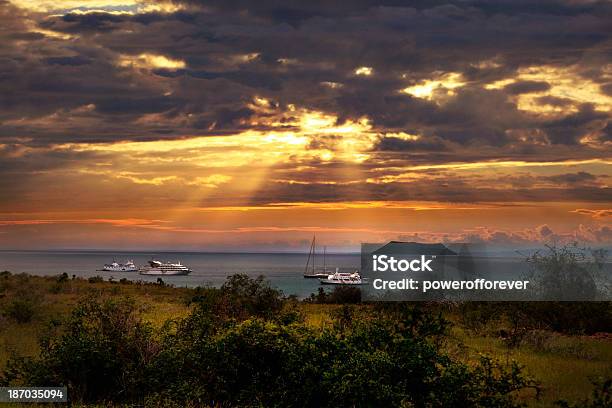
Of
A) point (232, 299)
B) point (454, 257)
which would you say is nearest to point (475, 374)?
point (232, 299)

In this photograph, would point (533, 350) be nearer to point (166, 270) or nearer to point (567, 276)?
point (567, 276)

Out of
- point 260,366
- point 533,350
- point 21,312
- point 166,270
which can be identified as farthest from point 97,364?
point 166,270

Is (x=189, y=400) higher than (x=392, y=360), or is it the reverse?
(x=392, y=360)

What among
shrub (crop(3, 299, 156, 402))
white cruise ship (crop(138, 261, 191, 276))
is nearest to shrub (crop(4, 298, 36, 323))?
shrub (crop(3, 299, 156, 402))

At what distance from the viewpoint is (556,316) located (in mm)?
27500

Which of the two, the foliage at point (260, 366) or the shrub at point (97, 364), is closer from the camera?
the foliage at point (260, 366)

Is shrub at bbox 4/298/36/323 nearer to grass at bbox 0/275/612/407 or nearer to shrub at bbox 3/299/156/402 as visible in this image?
grass at bbox 0/275/612/407

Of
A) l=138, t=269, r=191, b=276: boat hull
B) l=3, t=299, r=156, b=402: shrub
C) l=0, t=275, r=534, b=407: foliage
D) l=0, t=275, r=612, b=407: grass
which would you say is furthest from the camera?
l=138, t=269, r=191, b=276: boat hull

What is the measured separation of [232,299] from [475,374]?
1282 centimetres

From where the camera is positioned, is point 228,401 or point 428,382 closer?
point 428,382

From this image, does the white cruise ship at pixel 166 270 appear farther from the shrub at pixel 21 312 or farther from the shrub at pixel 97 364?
the shrub at pixel 97 364

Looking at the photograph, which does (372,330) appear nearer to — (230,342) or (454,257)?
(230,342)

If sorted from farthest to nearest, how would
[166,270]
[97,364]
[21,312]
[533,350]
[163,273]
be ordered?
[166,270] < [163,273] < [21,312] < [533,350] < [97,364]

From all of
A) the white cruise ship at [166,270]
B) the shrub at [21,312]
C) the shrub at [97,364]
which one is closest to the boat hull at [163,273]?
the white cruise ship at [166,270]
